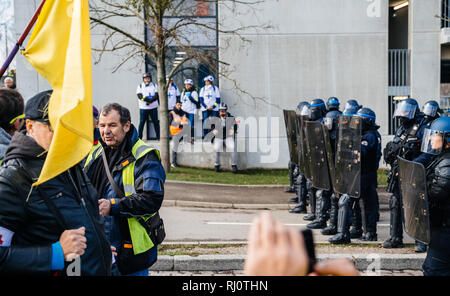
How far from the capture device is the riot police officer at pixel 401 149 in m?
7.58

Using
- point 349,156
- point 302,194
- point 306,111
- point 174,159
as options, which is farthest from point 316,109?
point 174,159

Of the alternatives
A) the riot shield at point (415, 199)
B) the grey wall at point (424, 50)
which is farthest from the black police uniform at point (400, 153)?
the grey wall at point (424, 50)

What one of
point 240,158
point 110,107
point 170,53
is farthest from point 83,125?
point 170,53

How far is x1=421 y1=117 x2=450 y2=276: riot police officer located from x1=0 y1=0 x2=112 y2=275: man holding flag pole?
2878 mm

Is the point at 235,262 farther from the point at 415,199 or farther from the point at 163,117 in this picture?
the point at 163,117

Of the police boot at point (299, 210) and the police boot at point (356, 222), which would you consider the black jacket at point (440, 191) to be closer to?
the police boot at point (356, 222)

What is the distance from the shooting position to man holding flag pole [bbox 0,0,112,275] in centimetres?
244

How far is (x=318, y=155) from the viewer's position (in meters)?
8.77

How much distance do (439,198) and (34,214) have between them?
11.8ft

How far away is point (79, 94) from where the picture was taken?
105 inches

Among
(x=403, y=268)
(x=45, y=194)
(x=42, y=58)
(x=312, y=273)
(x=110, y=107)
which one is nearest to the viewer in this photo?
(x=312, y=273)

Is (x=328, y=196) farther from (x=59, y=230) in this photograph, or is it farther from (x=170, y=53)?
(x=170, y=53)

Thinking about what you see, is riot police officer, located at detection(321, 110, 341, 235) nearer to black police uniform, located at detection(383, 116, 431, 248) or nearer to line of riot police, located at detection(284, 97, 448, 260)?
line of riot police, located at detection(284, 97, 448, 260)

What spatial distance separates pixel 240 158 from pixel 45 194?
1338 cm
